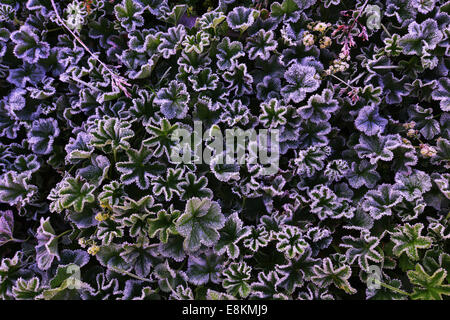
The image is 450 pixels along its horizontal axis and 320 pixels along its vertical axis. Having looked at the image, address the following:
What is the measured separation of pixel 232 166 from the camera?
7.09 feet

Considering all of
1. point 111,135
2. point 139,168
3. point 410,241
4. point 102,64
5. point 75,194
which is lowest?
point 410,241

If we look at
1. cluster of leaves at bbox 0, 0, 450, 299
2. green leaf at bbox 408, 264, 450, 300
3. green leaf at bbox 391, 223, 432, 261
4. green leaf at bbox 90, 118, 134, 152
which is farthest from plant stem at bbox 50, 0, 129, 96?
green leaf at bbox 408, 264, 450, 300

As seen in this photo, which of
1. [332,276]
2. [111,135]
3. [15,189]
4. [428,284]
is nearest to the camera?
[428,284]

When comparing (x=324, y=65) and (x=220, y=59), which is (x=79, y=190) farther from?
(x=324, y=65)

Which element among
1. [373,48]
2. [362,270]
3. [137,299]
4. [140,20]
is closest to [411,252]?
[362,270]

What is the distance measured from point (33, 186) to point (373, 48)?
2.33 m

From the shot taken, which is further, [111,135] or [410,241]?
[111,135]

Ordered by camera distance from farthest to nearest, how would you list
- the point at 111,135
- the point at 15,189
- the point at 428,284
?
1. the point at 15,189
2. the point at 111,135
3. the point at 428,284

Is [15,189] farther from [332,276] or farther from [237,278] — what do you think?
[332,276]

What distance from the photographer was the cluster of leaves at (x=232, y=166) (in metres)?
2.10

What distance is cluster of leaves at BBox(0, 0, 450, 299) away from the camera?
2104 millimetres

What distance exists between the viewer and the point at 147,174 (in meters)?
2.19

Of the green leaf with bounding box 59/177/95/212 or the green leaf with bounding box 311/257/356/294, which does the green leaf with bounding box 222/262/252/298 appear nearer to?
the green leaf with bounding box 311/257/356/294

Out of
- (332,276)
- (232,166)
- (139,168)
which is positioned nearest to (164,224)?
(139,168)
